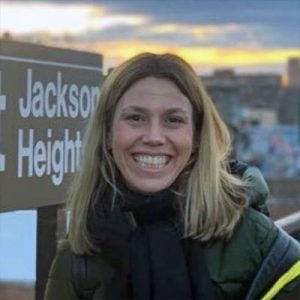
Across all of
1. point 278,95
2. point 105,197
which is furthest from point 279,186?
point 105,197

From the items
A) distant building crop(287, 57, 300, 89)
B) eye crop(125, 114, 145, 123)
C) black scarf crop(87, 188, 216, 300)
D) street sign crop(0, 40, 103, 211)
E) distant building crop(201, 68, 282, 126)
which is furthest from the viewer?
distant building crop(201, 68, 282, 126)

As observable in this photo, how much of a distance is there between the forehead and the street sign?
128 centimetres

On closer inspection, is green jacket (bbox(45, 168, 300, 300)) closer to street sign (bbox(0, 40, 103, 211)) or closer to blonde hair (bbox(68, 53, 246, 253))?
blonde hair (bbox(68, 53, 246, 253))

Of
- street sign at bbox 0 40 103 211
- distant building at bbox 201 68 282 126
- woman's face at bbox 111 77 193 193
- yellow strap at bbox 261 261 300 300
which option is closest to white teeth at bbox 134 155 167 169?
woman's face at bbox 111 77 193 193

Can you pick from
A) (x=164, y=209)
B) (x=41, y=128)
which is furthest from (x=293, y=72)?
(x=164, y=209)

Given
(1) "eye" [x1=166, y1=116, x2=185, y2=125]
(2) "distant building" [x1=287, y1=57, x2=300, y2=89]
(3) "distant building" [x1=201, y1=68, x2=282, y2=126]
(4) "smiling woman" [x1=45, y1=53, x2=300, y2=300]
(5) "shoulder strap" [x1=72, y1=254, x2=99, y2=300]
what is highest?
(2) "distant building" [x1=287, y1=57, x2=300, y2=89]

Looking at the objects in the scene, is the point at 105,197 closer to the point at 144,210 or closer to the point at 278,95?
the point at 144,210

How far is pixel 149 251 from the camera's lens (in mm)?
1897

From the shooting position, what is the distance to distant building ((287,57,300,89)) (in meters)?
24.8

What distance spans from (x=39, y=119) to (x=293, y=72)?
79.5ft

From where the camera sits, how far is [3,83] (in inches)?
126

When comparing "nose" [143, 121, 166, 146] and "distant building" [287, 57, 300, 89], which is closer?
"nose" [143, 121, 166, 146]

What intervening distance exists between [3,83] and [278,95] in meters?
30.8

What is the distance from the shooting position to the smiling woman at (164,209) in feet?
6.19
